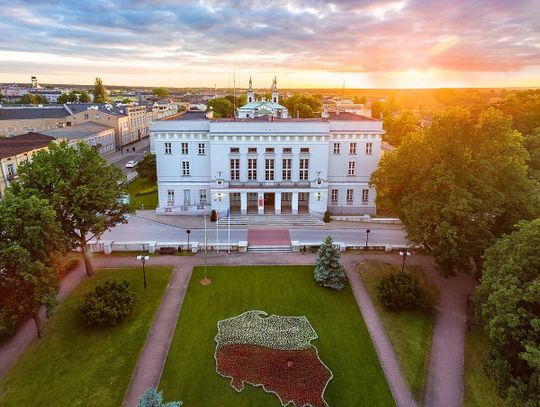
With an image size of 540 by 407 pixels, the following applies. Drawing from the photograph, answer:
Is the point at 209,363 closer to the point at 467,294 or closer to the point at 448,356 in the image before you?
the point at 448,356

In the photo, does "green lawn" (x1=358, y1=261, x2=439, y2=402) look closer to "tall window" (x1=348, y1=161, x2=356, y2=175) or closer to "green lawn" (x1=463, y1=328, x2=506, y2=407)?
"green lawn" (x1=463, y1=328, x2=506, y2=407)

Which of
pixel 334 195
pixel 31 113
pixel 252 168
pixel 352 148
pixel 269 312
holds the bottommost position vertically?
pixel 269 312

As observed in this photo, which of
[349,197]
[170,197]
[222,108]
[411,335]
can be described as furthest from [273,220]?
[222,108]

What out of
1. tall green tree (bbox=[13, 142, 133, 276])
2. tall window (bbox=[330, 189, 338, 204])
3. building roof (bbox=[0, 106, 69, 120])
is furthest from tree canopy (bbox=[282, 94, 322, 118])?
tall green tree (bbox=[13, 142, 133, 276])

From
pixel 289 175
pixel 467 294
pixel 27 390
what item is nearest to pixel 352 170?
pixel 289 175

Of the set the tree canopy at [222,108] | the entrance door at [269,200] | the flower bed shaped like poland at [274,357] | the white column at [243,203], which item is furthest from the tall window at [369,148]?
the tree canopy at [222,108]

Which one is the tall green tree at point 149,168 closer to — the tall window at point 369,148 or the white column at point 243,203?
the white column at point 243,203

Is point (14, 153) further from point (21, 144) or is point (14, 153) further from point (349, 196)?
point (349, 196)
